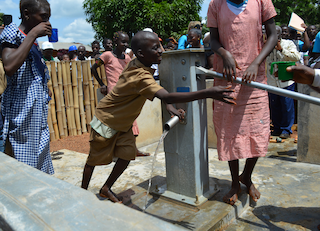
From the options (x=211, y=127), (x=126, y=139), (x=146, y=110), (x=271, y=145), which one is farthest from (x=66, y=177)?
(x=271, y=145)

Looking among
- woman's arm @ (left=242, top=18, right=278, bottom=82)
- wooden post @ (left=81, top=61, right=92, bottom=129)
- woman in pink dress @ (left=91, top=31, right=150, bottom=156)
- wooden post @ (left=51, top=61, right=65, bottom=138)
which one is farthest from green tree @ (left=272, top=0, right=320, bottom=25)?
woman's arm @ (left=242, top=18, right=278, bottom=82)

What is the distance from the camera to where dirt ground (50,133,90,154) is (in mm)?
5645

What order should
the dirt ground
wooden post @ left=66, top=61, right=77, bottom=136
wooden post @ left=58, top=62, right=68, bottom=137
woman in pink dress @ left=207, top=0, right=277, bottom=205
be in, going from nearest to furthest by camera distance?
1. woman in pink dress @ left=207, top=0, right=277, bottom=205
2. the dirt ground
3. wooden post @ left=58, top=62, right=68, bottom=137
4. wooden post @ left=66, top=61, right=77, bottom=136

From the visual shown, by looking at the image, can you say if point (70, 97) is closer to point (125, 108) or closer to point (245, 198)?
point (125, 108)

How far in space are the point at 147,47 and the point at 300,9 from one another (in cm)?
2539

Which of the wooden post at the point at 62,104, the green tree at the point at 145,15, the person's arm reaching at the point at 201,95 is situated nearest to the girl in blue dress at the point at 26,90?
the person's arm reaching at the point at 201,95

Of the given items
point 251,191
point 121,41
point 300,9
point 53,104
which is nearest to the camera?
point 251,191

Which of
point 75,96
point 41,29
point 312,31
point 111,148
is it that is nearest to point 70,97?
point 75,96

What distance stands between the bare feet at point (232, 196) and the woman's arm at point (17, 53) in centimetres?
198

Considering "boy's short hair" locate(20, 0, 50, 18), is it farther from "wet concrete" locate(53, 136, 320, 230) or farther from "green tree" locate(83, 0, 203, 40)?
"green tree" locate(83, 0, 203, 40)

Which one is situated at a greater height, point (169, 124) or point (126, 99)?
point (126, 99)

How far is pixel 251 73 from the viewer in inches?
84.7

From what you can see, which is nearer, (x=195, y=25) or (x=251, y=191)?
(x=251, y=191)

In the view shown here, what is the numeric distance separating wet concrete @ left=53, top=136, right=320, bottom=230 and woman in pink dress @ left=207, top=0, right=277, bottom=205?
19 cm
